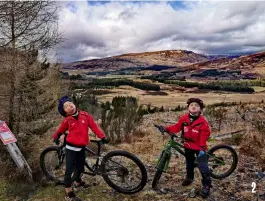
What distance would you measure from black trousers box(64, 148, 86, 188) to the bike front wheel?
0.38m

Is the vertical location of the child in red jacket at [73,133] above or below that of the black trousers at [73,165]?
above

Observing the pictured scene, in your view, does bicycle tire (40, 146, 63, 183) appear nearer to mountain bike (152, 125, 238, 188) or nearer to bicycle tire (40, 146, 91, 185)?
bicycle tire (40, 146, 91, 185)

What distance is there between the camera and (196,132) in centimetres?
545

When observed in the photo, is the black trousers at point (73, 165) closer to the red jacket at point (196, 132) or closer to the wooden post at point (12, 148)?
the wooden post at point (12, 148)

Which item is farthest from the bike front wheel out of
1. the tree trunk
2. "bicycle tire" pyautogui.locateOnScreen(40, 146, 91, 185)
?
the tree trunk

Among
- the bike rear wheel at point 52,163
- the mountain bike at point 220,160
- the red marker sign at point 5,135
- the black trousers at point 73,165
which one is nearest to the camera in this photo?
the black trousers at point 73,165

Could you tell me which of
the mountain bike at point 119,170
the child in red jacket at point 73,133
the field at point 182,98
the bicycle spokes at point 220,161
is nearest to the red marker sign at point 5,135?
the mountain bike at point 119,170

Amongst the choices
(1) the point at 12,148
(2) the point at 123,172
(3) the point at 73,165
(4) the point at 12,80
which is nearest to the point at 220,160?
(2) the point at 123,172

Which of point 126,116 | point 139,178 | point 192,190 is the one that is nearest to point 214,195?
point 192,190

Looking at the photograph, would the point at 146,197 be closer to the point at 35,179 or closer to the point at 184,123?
the point at 184,123

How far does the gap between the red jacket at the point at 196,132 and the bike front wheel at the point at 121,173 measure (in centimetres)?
94

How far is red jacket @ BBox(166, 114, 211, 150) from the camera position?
5391 millimetres

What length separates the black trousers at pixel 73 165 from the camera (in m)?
5.44

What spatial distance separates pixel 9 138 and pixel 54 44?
512 centimetres
